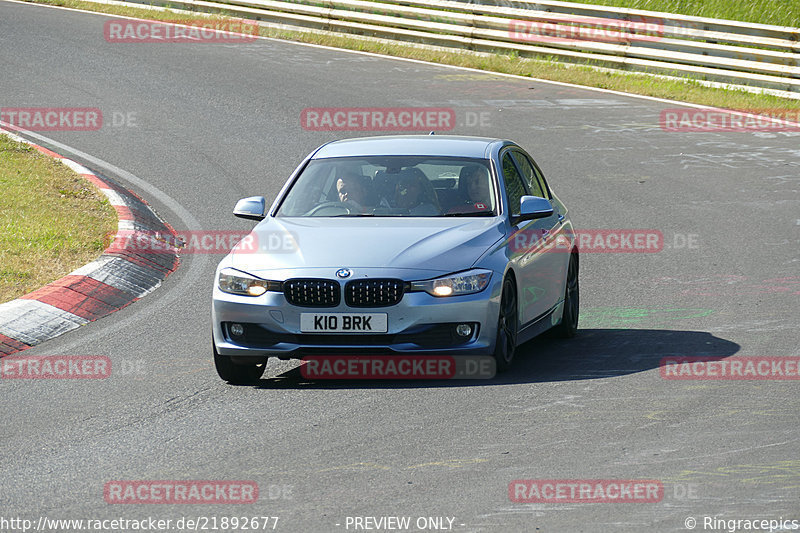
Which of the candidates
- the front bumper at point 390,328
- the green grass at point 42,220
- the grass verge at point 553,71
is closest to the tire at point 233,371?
the front bumper at point 390,328

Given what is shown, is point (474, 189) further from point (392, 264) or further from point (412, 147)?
point (392, 264)

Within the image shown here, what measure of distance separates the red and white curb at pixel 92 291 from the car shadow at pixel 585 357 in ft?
7.11

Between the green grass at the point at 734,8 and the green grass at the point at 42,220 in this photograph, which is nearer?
the green grass at the point at 42,220

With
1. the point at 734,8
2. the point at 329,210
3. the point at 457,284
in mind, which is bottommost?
the point at 734,8

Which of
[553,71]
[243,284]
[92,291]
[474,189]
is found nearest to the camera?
[243,284]

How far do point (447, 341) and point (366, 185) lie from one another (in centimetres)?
175

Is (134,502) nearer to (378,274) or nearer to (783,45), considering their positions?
(378,274)

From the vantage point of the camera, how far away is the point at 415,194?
945 centimetres

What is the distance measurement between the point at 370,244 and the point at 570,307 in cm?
243

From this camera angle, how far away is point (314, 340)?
8.25 metres

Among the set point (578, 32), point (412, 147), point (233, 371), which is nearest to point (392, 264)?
point (233, 371)

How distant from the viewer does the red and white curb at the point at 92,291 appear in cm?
990

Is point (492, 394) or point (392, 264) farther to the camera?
point (392, 264)

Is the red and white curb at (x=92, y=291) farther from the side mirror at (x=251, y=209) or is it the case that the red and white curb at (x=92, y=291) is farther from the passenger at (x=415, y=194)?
the passenger at (x=415, y=194)
